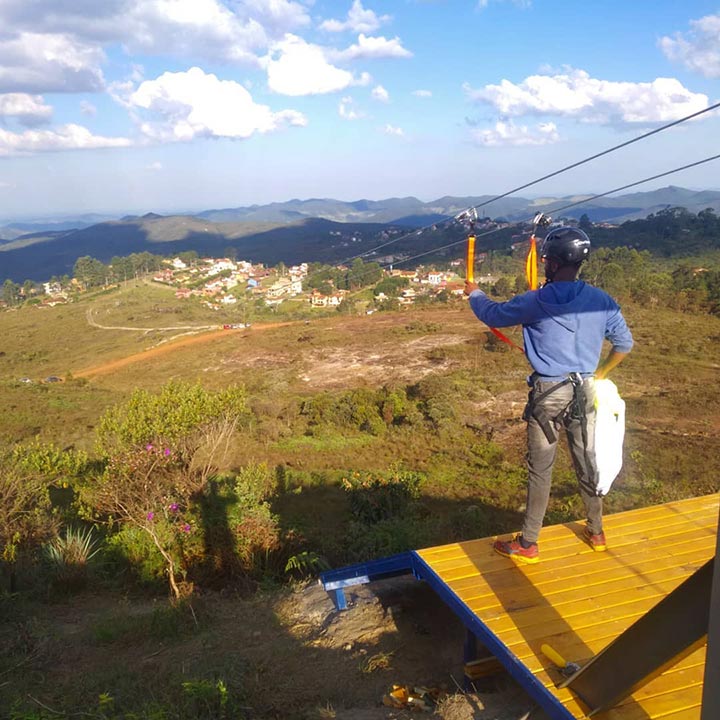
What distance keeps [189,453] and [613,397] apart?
7261 millimetres

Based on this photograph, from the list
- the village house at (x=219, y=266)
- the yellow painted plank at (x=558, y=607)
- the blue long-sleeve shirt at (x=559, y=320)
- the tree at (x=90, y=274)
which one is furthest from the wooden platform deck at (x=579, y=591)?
the tree at (x=90, y=274)

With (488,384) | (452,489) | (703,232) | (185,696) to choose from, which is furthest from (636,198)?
(185,696)

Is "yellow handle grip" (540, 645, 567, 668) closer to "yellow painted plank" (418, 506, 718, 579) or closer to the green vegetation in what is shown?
"yellow painted plank" (418, 506, 718, 579)

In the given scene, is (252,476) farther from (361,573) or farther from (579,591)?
(579,591)

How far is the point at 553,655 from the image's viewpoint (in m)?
3.40

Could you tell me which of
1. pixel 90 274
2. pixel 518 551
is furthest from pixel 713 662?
pixel 90 274

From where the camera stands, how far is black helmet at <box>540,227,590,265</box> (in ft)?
12.0

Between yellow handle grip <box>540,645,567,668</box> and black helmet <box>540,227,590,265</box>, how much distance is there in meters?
2.17

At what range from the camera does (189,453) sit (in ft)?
31.5

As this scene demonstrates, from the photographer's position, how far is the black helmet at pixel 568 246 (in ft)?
12.0

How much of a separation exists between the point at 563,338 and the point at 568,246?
53 cm

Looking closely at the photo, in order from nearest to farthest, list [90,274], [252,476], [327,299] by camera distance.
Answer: [252,476], [327,299], [90,274]

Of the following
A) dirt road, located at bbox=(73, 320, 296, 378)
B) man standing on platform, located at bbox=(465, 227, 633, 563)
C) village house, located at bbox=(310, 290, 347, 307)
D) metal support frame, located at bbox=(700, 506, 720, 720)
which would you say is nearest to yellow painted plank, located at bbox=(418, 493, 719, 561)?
man standing on platform, located at bbox=(465, 227, 633, 563)

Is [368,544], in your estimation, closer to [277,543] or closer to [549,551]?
[277,543]
